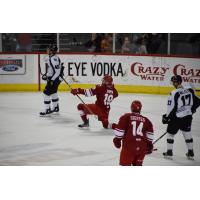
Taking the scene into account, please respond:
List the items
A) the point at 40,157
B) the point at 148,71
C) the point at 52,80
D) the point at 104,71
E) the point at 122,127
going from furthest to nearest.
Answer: the point at 148,71 → the point at 52,80 → the point at 104,71 → the point at 40,157 → the point at 122,127

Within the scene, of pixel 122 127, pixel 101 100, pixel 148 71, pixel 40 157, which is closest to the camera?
pixel 122 127

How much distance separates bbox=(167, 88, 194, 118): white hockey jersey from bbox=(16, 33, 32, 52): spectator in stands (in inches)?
57.9

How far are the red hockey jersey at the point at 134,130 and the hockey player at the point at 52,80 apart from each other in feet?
3.09

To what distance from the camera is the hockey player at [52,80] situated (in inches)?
265

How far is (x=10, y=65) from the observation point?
679cm

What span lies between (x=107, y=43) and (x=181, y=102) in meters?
0.94

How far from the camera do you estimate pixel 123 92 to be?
6703 mm

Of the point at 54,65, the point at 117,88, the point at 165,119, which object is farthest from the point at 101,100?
the point at 165,119

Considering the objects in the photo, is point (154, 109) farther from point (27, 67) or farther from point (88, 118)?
point (27, 67)

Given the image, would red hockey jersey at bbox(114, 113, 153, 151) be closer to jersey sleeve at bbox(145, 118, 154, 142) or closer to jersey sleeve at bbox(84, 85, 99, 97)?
jersey sleeve at bbox(145, 118, 154, 142)

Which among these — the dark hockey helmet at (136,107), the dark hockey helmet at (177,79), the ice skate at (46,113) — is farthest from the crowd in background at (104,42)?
the dark hockey helmet at (136,107)

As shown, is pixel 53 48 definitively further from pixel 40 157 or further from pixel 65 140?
pixel 40 157

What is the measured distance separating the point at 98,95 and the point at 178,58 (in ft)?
2.98

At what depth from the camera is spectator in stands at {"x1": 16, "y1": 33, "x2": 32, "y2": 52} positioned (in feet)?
21.4
